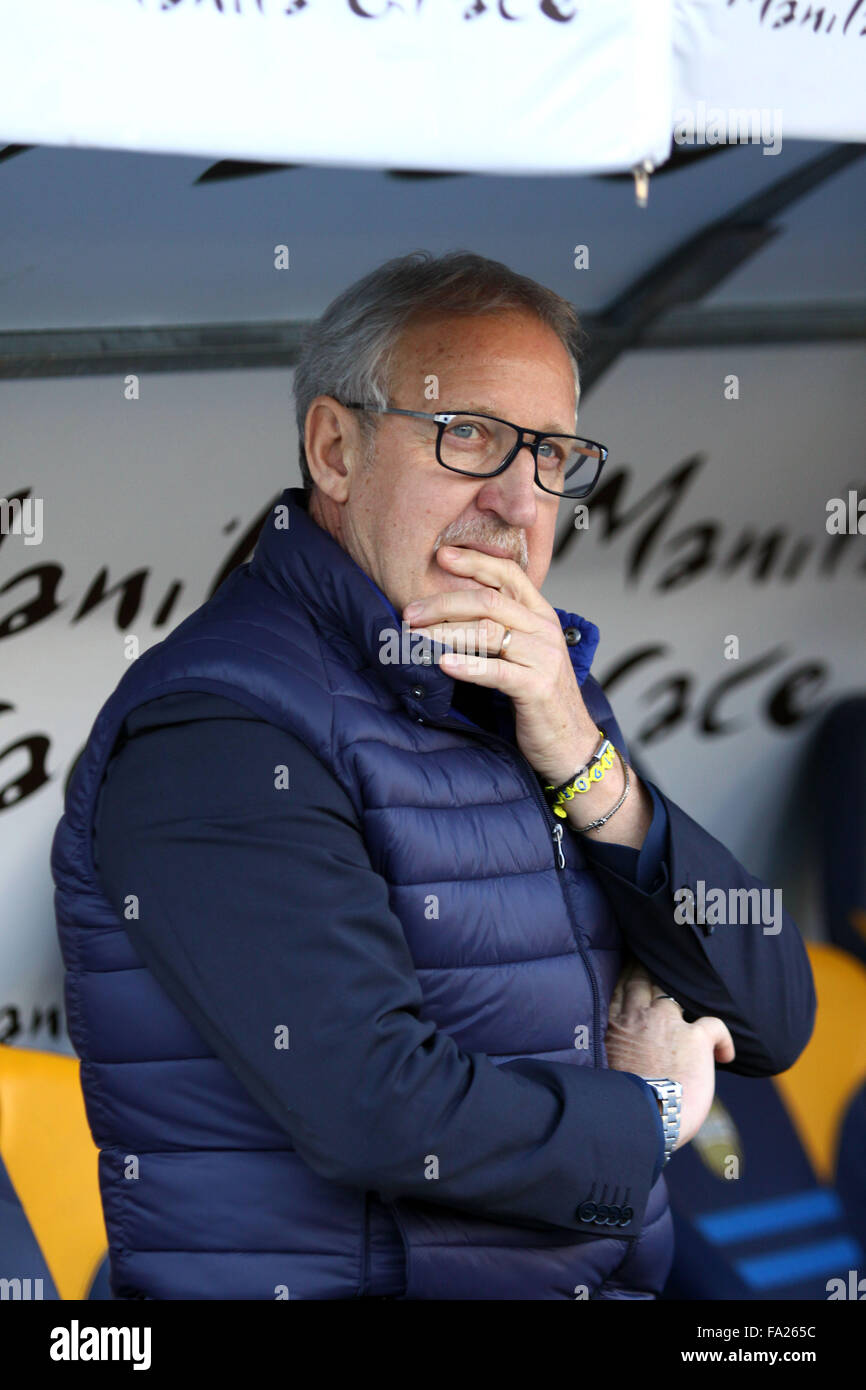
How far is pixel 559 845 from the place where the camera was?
1.65 metres

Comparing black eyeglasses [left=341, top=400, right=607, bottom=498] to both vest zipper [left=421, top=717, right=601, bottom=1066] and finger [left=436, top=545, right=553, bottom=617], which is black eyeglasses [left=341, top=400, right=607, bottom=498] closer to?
finger [left=436, top=545, right=553, bottom=617]

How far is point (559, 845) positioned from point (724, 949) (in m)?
0.23

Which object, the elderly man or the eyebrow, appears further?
the eyebrow

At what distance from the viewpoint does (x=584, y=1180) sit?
1.47 metres

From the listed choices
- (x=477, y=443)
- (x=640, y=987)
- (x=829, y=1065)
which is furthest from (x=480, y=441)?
(x=829, y=1065)

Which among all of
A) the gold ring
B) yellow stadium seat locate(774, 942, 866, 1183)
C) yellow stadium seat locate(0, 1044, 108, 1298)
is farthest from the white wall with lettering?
the gold ring

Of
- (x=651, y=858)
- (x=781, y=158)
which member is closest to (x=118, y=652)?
(x=781, y=158)

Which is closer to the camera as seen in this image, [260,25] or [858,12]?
[260,25]

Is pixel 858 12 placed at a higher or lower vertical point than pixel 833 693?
higher

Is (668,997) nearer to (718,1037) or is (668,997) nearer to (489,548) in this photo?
(718,1037)

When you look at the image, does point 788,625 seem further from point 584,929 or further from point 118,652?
point 584,929

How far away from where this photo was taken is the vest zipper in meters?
1.63

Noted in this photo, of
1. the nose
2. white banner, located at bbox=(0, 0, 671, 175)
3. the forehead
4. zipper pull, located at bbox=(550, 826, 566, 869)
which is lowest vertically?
zipper pull, located at bbox=(550, 826, 566, 869)
